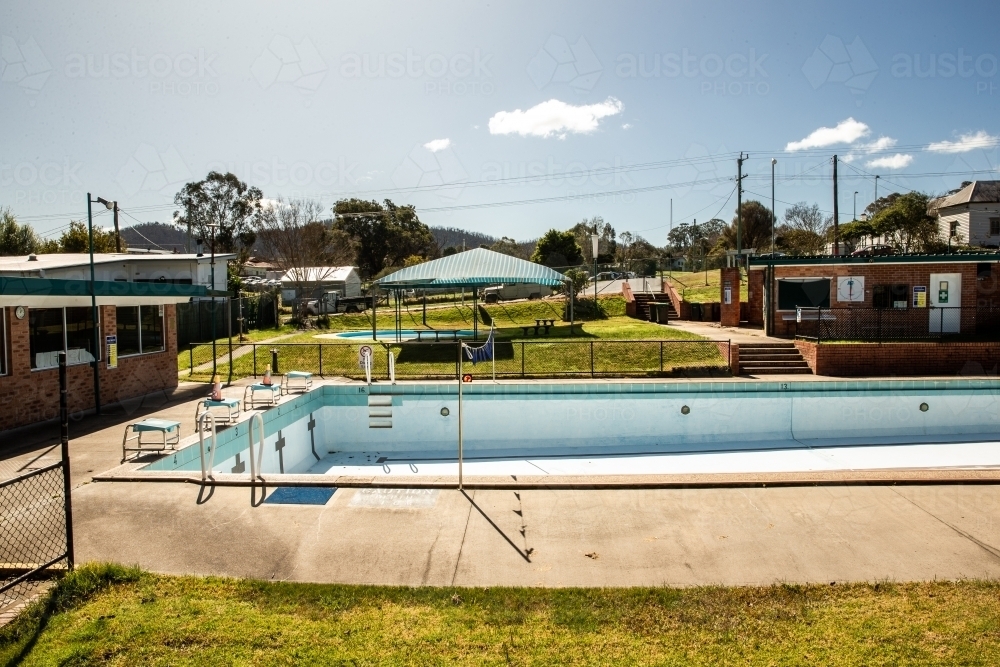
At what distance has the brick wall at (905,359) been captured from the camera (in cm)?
1761

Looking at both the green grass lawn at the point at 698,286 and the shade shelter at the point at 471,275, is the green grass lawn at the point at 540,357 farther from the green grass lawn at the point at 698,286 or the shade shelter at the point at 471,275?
the green grass lawn at the point at 698,286

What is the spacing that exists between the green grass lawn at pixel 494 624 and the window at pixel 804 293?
58.0 ft

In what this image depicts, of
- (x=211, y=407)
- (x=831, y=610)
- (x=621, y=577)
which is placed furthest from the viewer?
(x=211, y=407)

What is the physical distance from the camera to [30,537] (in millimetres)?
6371

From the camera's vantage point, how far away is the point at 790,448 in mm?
13023

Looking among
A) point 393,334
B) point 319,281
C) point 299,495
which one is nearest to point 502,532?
point 299,495

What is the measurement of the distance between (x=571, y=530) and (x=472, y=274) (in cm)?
1711

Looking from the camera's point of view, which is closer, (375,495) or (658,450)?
(375,495)

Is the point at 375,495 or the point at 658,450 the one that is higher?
the point at 375,495

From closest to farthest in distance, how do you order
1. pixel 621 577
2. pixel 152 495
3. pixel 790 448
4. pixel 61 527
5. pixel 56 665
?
pixel 56 665 → pixel 621 577 → pixel 61 527 → pixel 152 495 → pixel 790 448

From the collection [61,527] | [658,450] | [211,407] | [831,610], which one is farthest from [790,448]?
[61,527]

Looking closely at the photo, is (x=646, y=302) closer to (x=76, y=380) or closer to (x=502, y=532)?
(x=76, y=380)

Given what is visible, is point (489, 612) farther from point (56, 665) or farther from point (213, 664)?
point (56, 665)

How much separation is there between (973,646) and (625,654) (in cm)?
237
